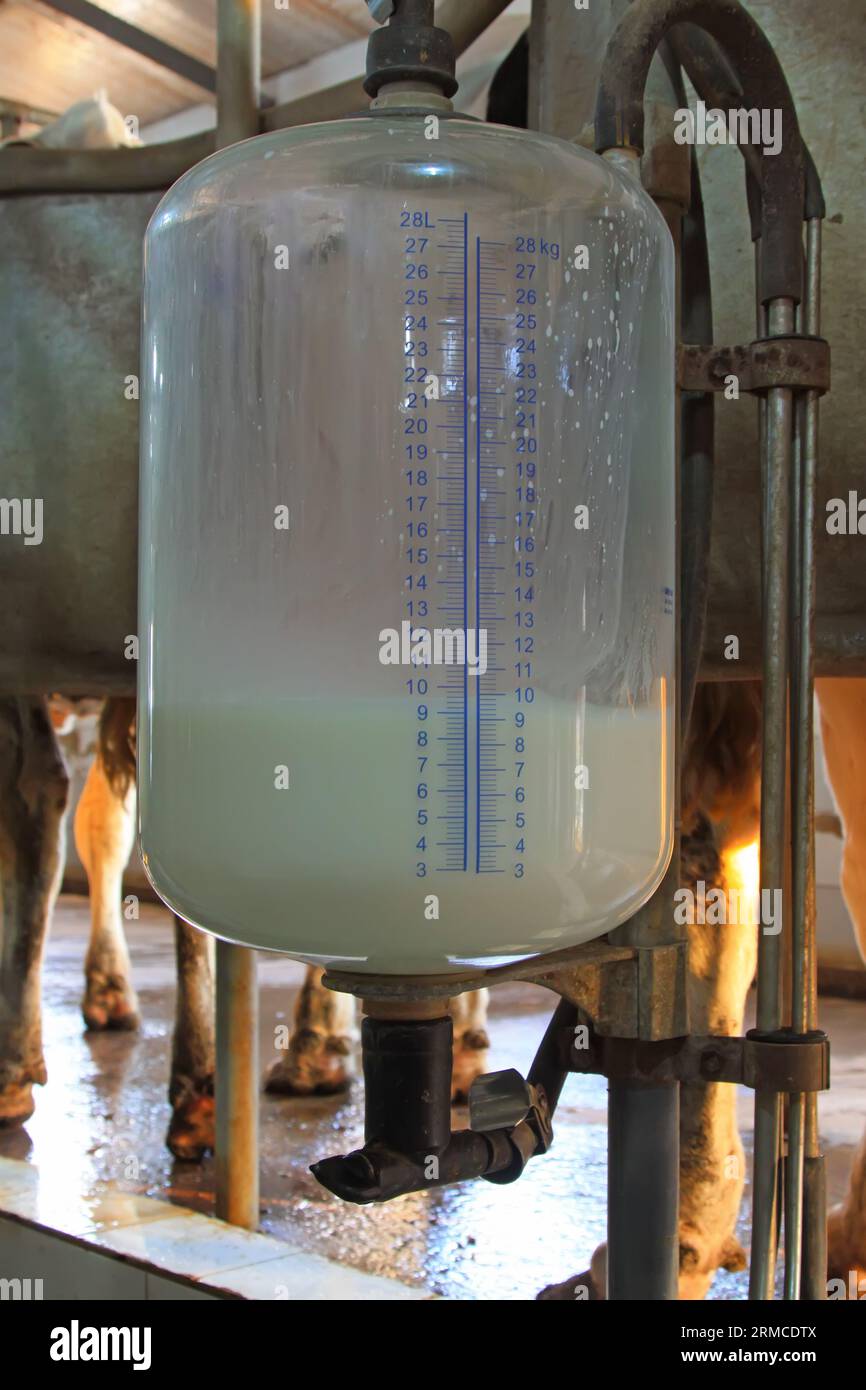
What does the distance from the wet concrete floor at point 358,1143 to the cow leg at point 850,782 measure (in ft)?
0.70

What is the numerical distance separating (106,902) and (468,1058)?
1.17 meters

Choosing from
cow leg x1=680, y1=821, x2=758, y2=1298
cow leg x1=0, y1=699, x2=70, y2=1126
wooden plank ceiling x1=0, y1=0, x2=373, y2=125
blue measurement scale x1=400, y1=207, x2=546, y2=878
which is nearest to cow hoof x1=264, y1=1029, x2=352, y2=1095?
cow leg x1=0, y1=699, x2=70, y2=1126

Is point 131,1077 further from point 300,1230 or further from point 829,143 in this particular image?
point 829,143

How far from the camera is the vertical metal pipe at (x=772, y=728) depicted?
92 cm

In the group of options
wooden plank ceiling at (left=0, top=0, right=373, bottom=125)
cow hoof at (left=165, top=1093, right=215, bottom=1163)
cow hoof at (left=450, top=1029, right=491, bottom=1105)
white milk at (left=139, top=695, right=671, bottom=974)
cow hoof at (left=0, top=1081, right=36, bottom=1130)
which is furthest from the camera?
wooden plank ceiling at (left=0, top=0, right=373, bottom=125)

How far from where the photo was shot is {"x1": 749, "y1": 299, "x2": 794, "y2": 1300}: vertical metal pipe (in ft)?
3.01

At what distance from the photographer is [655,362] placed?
0.87 metres

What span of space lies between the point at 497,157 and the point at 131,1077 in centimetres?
249

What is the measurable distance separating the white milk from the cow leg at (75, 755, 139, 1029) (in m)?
2.71

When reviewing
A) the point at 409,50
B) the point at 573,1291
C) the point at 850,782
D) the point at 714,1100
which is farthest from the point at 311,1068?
the point at 409,50

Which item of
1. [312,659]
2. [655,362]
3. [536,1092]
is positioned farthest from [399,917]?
[655,362]

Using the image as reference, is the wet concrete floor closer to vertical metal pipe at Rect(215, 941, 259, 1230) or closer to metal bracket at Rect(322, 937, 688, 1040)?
vertical metal pipe at Rect(215, 941, 259, 1230)

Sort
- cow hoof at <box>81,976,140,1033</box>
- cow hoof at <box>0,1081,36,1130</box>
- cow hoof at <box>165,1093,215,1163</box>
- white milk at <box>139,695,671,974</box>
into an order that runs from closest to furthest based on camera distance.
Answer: white milk at <box>139,695,671,974</box> < cow hoof at <box>165,1093,215,1163</box> < cow hoof at <box>0,1081,36,1130</box> < cow hoof at <box>81,976,140,1033</box>

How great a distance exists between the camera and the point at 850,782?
2.11 metres
